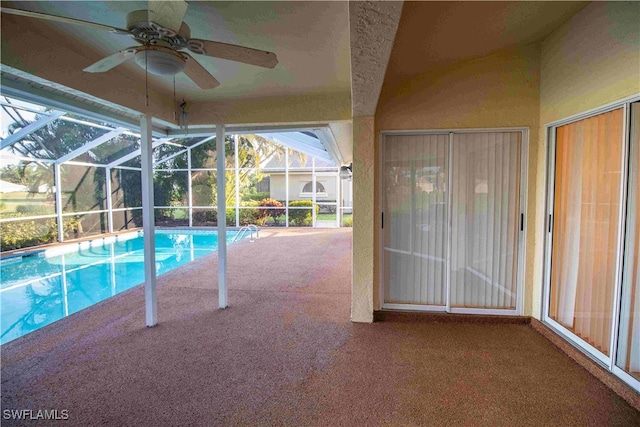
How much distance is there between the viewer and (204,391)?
6.91 feet

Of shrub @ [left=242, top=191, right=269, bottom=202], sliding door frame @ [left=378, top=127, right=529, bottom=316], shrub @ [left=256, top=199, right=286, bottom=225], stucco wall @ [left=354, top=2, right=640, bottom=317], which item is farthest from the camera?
shrub @ [left=242, top=191, right=269, bottom=202]

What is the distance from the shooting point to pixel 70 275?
237 inches

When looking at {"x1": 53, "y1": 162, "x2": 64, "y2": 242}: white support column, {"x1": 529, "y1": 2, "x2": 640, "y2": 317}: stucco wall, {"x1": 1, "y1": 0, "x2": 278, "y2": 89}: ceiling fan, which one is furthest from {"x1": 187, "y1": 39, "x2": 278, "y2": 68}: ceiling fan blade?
{"x1": 53, "y1": 162, "x2": 64, "y2": 242}: white support column

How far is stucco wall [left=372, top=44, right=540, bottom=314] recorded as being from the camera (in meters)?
2.96

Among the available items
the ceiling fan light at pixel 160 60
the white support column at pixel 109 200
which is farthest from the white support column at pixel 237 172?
the ceiling fan light at pixel 160 60

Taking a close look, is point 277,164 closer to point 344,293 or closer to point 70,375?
point 344,293

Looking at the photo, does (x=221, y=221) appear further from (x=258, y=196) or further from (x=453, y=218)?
(x=258, y=196)

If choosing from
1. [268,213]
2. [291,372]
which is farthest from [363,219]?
[268,213]

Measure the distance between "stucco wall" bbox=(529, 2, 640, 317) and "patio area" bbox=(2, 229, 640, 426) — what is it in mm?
1072

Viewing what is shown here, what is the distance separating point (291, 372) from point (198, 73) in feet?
7.40

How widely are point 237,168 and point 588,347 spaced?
35.6ft

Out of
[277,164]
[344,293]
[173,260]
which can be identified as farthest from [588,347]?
[277,164]

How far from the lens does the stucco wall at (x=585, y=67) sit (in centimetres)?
199
